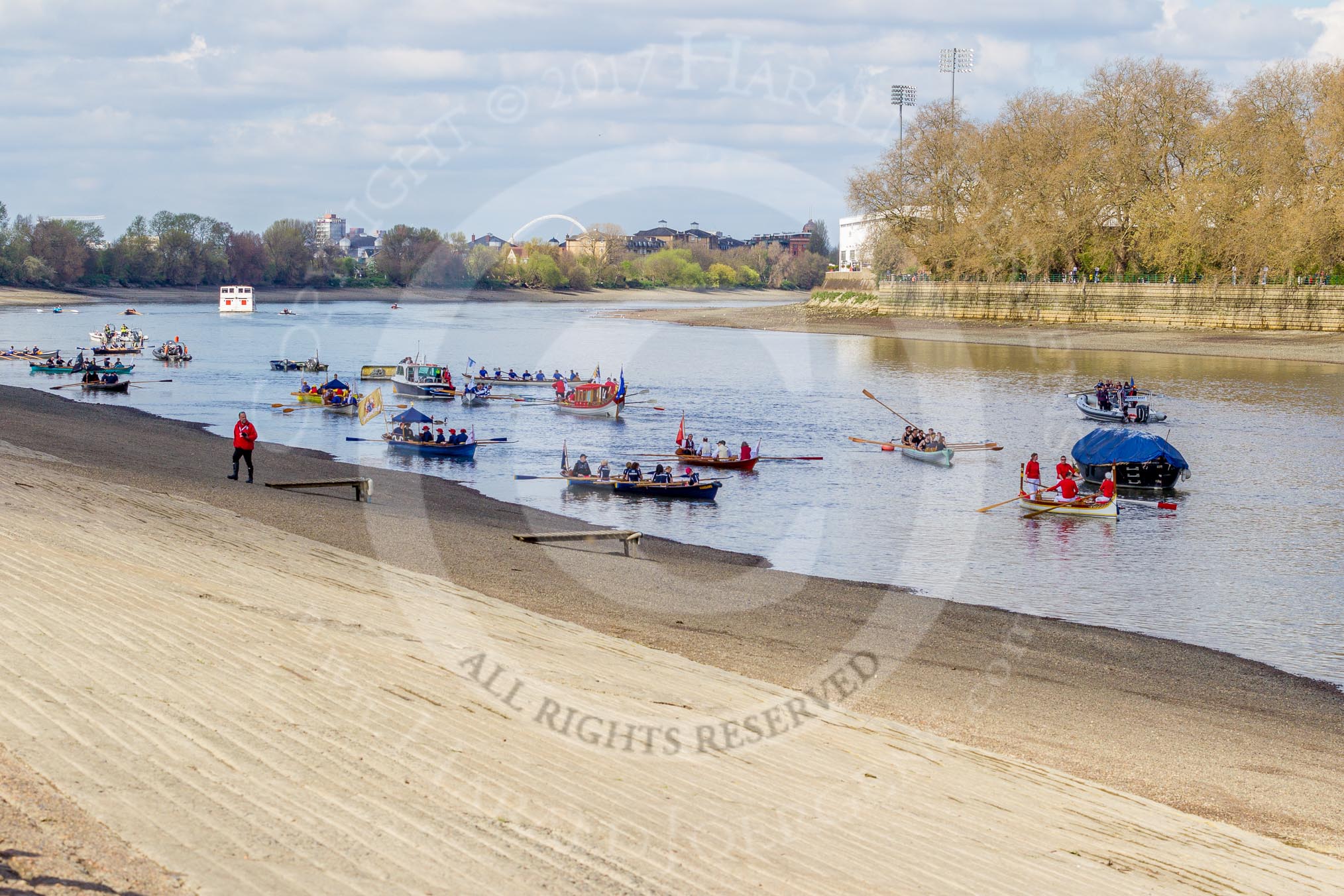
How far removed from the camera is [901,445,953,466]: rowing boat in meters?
41.9

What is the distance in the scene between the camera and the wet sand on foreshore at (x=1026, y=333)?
8106cm

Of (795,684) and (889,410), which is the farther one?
(889,410)

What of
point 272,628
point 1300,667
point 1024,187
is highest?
point 1024,187

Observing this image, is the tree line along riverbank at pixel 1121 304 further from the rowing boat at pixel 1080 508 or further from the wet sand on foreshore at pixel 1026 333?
the rowing boat at pixel 1080 508

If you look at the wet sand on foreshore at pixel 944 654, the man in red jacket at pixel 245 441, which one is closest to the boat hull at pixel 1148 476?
the wet sand on foreshore at pixel 944 654

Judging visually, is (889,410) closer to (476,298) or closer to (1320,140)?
(1320,140)

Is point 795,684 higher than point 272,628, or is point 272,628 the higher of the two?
point 272,628

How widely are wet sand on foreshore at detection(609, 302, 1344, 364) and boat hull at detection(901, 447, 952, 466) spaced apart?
47.0 metres

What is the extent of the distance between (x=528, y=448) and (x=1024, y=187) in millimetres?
65526

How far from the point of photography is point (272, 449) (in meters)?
40.7

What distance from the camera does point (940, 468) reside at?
41500 mm

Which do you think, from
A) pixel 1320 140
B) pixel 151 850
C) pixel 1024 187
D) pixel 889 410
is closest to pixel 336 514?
pixel 151 850

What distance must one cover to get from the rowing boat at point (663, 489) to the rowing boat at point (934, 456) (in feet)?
36.4

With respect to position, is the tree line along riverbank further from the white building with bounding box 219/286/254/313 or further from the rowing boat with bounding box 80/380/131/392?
the white building with bounding box 219/286/254/313
